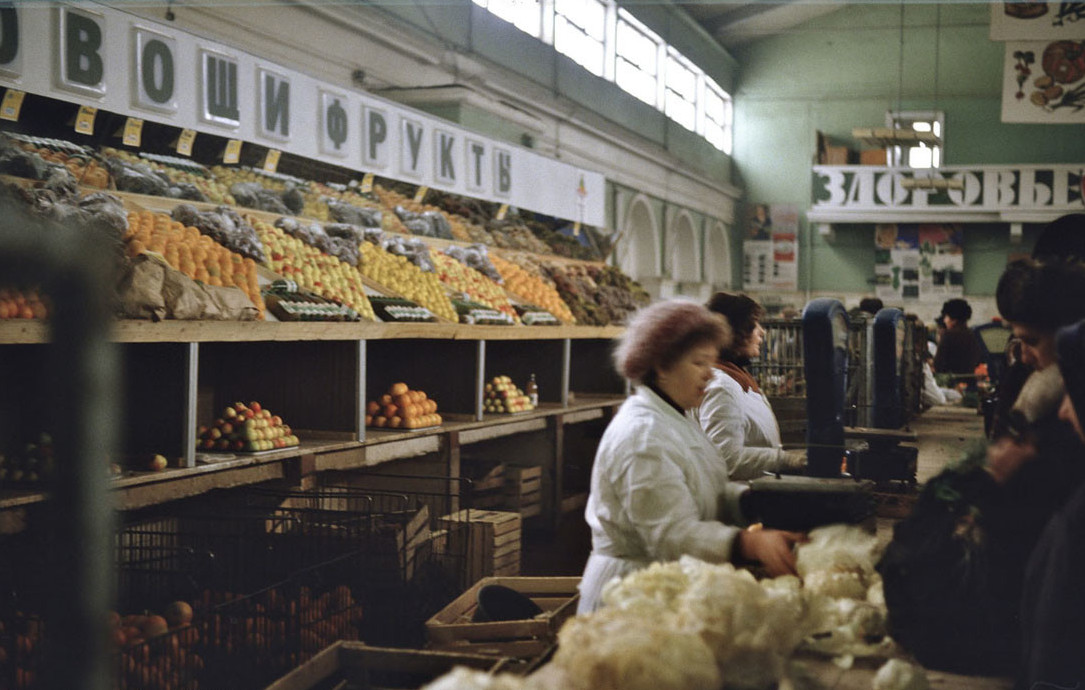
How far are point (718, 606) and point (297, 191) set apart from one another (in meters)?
5.76

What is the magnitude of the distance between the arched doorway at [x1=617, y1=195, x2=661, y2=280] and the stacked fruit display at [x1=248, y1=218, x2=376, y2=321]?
37.9 ft

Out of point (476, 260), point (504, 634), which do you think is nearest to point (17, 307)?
point (504, 634)

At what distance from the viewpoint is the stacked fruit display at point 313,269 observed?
18.8ft

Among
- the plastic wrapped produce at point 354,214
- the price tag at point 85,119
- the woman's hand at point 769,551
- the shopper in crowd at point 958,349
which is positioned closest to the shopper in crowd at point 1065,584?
the woman's hand at point 769,551

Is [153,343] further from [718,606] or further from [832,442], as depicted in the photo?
[718,606]

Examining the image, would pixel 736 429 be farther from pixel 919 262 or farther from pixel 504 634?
pixel 919 262

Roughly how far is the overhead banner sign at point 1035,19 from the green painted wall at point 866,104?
587 inches

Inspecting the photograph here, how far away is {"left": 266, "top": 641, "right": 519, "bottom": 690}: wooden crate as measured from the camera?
2.67 metres

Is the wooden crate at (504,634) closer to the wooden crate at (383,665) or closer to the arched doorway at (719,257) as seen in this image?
the wooden crate at (383,665)

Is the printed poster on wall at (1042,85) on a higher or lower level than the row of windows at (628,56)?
lower

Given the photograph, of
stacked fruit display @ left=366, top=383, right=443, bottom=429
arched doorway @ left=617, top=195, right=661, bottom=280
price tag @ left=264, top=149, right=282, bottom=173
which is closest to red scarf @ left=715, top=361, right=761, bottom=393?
stacked fruit display @ left=366, top=383, right=443, bottom=429

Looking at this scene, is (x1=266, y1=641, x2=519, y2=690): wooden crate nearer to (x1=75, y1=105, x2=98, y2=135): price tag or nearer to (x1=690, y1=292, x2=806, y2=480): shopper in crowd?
(x1=690, y1=292, x2=806, y2=480): shopper in crowd

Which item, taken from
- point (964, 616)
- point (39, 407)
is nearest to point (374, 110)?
point (964, 616)

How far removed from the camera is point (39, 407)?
71 cm
